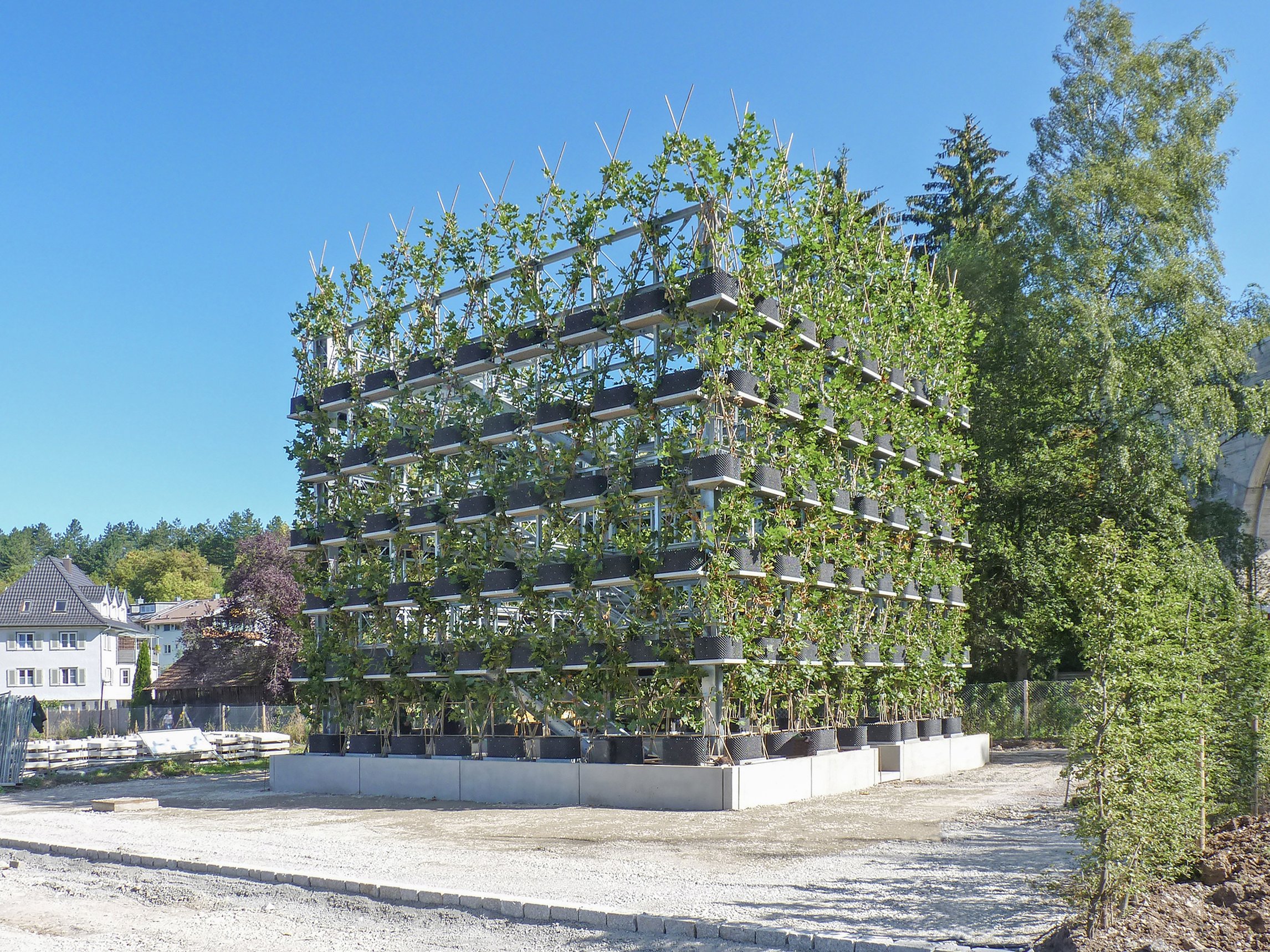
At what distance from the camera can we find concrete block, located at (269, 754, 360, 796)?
77.1ft

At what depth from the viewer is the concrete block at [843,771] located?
19969 mm

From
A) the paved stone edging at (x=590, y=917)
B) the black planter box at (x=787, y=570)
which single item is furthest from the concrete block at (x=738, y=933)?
the black planter box at (x=787, y=570)

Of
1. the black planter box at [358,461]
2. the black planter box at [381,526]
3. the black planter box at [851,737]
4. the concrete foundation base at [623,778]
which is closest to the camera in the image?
the concrete foundation base at [623,778]

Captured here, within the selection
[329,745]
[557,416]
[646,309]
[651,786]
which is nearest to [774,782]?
[651,786]

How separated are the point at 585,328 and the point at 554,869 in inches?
445

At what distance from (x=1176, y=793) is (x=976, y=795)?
11394 millimetres

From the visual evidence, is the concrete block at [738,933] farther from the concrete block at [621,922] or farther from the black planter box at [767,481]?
the black planter box at [767,481]

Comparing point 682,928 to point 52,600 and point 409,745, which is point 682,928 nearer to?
point 409,745

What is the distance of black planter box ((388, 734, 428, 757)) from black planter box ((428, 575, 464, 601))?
287cm

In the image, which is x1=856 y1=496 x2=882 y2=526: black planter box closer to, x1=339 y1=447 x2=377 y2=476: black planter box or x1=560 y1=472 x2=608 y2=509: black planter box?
x1=560 y1=472 x2=608 y2=509: black planter box

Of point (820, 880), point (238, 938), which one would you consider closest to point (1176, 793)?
point (820, 880)

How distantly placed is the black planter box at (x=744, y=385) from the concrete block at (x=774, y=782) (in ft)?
20.0

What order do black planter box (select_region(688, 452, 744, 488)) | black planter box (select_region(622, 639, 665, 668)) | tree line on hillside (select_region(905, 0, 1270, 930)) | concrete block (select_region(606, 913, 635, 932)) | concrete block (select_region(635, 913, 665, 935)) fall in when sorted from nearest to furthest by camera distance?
concrete block (select_region(635, 913, 665, 935)), concrete block (select_region(606, 913, 635, 932)), black planter box (select_region(688, 452, 744, 488)), black planter box (select_region(622, 639, 665, 668)), tree line on hillside (select_region(905, 0, 1270, 930))

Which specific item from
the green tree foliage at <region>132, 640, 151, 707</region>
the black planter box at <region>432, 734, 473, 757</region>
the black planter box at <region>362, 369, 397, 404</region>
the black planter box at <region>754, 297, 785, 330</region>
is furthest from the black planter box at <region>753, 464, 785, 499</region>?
the green tree foliage at <region>132, 640, 151, 707</region>
